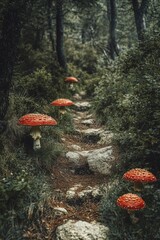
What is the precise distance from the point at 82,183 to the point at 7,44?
357 cm

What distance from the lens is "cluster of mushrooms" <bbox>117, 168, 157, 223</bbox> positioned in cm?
514

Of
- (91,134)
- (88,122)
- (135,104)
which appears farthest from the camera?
(88,122)

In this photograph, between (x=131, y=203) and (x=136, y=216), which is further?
(x=136, y=216)

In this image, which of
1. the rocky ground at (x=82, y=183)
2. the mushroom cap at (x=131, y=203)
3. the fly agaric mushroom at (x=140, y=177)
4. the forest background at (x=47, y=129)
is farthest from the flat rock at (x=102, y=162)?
the mushroom cap at (x=131, y=203)

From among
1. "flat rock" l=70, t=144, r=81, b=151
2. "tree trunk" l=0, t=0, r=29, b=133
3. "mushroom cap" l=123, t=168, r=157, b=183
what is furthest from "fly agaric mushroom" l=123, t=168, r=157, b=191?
"flat rock" l=70, t=144, r=81, b=151

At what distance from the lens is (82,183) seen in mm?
7172

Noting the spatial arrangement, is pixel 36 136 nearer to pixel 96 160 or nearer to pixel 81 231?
pixel 96 160

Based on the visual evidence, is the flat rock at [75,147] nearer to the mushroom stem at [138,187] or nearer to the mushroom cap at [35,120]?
the mushroom cap at [35,120]

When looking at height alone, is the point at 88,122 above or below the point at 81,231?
above

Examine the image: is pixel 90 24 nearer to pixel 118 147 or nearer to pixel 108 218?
pixel 118 147

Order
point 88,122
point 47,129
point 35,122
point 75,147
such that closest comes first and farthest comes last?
point 35,122 → point 47,129 → point 75,147 → point 88,122

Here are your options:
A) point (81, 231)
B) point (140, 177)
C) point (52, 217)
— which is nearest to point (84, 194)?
point (52, 217)

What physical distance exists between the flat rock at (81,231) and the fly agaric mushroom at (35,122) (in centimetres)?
224

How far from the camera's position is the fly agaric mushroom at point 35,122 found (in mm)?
6786
